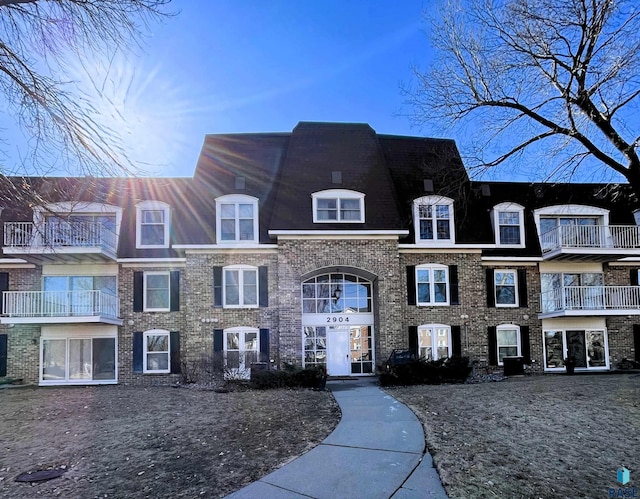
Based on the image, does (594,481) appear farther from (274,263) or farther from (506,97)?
(274,263)

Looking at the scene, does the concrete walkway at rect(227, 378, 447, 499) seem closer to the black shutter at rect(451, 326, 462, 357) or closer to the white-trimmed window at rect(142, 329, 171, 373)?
the black shutter at rect(451, 326, 462, 357)

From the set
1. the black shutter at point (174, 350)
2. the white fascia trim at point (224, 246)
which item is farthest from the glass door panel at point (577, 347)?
the black shutter at point (174, 350)

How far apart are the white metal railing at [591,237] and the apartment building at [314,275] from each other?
0.28ft

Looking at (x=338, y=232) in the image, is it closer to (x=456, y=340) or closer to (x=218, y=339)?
(x=218, y=339)

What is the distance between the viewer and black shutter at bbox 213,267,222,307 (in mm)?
19094

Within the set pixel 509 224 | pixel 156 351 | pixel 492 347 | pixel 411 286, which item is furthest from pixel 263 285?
pixel 509 224

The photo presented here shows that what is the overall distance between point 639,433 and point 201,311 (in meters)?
14.5

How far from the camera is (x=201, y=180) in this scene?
20906mm

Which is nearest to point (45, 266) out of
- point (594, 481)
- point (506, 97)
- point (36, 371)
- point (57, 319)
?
point (57, 319)

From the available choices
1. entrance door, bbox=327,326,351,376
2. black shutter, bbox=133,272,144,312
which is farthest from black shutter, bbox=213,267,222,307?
entrance door, bbox=327,326,351,376

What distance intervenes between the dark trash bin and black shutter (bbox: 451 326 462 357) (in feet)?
5.83

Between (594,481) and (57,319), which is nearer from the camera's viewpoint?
(594,481)

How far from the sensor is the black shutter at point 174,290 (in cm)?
1986

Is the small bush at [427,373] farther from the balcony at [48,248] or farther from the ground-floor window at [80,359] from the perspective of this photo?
the ground-floor window at [80,359]
